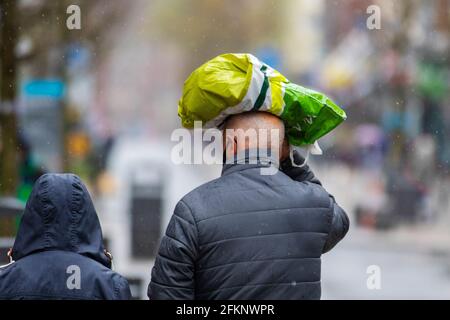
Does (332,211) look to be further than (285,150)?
No

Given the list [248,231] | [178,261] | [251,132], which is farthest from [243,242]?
[251,132]

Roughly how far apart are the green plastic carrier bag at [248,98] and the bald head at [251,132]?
0.10 ft

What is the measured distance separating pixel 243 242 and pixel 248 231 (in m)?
0.04

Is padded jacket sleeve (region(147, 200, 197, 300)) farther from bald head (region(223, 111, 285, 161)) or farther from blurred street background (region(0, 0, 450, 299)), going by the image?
blurred street background (region(0, 0, 450, 299))

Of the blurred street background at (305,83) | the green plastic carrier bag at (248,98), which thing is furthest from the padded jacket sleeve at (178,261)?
the blurred street background at (305,83)

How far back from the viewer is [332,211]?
339cm

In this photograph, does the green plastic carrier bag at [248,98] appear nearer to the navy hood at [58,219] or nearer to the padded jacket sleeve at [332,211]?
the padded jacket sleeve at [332,211]

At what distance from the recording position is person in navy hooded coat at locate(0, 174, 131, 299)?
3279 mm

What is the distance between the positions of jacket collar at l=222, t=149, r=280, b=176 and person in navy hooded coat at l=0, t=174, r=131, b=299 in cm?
52

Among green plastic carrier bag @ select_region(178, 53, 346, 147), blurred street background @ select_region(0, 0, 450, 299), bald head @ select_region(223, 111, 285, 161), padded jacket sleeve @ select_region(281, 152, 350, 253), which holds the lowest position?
blurred street background @ select_region(0, 0, 450, 299)

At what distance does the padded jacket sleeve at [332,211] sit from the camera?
3.41 metres

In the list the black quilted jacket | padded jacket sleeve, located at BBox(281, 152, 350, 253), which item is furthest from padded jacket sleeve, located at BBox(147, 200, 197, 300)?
padded jacket sleeve, located at BBox(281, 152, 350, 253)

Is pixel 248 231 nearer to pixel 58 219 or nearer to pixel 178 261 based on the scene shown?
pixel 178 261
